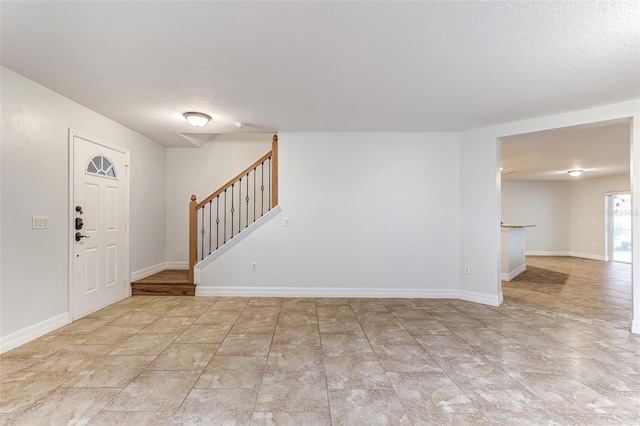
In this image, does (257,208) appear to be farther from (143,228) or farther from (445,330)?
(445,330)

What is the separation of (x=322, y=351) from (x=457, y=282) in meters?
2.85

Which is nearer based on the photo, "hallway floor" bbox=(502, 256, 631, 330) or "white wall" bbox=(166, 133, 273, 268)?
"hallway floor" bbox=(502, 256, 631, 330)

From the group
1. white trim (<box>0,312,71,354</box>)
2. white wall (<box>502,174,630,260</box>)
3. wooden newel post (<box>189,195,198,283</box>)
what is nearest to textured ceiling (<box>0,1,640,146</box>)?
wooden newel post (<box>189,195,198,283</box>)

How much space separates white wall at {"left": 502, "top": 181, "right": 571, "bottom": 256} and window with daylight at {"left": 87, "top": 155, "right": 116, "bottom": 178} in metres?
10.8

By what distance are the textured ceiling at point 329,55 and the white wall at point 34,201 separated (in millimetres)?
225

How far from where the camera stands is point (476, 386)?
2100 millimetres

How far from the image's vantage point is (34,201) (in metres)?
2.86

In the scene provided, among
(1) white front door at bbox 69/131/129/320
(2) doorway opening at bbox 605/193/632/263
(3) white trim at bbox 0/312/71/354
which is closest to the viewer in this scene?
(3) white trim at bbox 0/312/71/354

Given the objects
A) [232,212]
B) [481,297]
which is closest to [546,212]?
[481,297]

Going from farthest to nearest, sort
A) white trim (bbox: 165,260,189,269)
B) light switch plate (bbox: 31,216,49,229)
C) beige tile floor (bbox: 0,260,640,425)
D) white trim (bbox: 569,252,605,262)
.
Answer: white trim (bbox: 569,252,605,262)
white trim (bbox: 165,260,189,269)
light switch plate (bbox: 31,216,49,229)
beige tile floor (bbox: 0,260,640,425)

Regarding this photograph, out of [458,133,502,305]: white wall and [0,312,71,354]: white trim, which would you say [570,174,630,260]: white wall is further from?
[0,312,71,354]: white trim

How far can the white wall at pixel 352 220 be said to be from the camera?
450 cm

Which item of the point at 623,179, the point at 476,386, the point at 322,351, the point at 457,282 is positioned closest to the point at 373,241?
the point at 457,282

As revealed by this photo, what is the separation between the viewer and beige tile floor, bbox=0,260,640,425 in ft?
5.92
